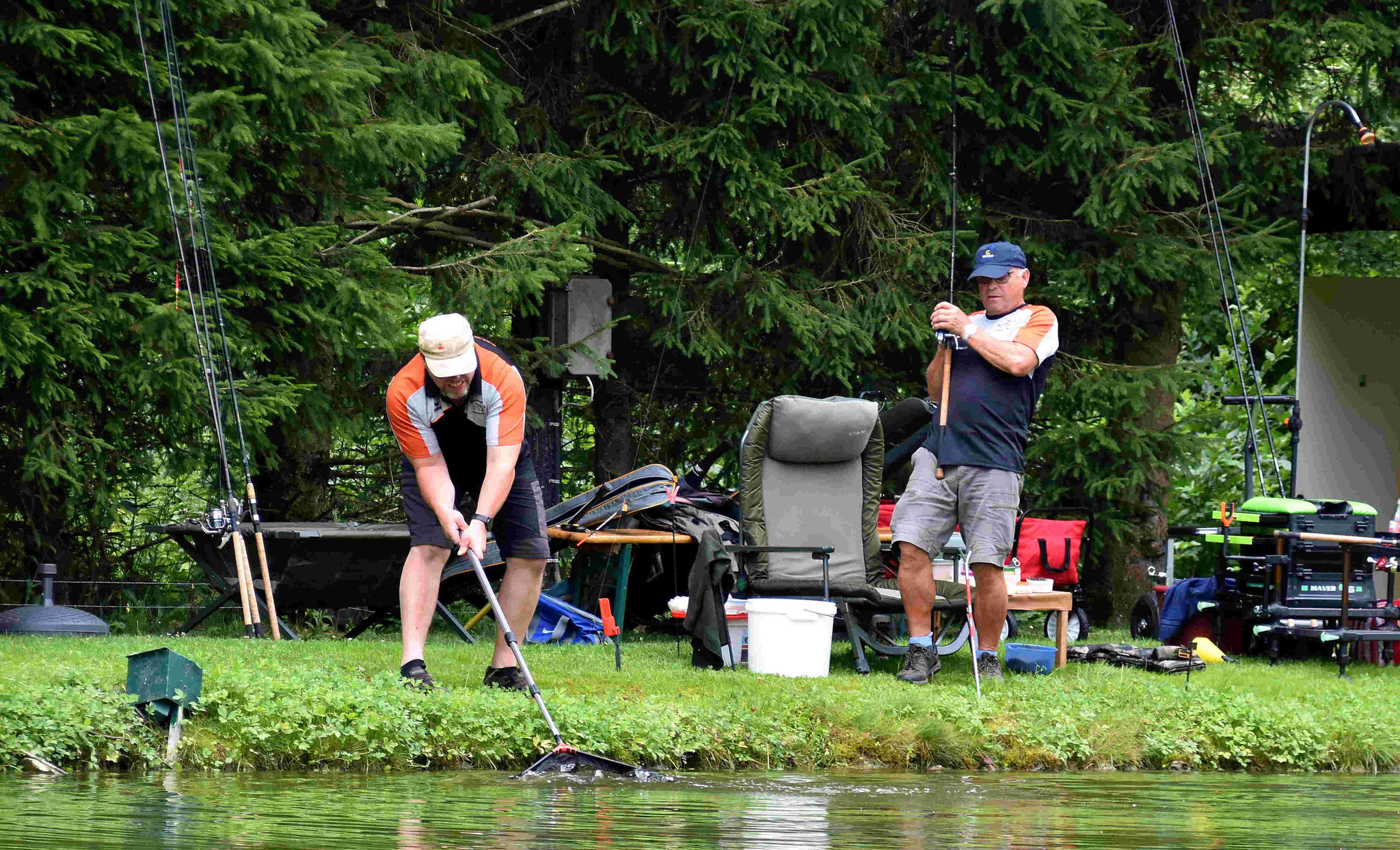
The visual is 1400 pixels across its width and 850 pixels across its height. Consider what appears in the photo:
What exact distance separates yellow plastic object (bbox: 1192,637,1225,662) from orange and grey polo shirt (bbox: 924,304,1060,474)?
6.84 feet

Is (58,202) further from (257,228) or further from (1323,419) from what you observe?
(1323,419)

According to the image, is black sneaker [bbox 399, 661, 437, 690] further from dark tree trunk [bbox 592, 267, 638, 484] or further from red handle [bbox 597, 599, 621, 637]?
dark tree trunk [bbox 592, 267, 638, 484]

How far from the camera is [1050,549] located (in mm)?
10328

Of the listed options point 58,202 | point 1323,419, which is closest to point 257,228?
point 58,202

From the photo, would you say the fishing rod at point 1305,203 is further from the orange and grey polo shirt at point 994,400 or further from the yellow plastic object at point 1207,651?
the orange and grey polo shirt at point 994,400

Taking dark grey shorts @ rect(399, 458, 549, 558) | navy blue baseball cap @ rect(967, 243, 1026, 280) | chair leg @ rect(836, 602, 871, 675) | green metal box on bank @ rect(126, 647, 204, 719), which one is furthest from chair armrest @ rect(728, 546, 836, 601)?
green metal box on bank @ rect(126, 647, 204, 719)

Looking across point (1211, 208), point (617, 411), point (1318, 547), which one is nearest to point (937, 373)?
point (1318, 547)

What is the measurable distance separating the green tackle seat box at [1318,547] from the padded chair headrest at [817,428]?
226cm

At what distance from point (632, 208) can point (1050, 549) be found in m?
3.42

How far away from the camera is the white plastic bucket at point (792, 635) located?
7.26 m

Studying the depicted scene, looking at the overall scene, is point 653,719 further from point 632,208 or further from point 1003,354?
point 632,208

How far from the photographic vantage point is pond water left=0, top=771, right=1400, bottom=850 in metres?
4.06

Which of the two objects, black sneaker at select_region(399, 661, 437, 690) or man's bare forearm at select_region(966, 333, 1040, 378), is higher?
man's bare forearm at select_region(966, 333, 1040, 378)

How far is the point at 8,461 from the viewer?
9.29 meters
